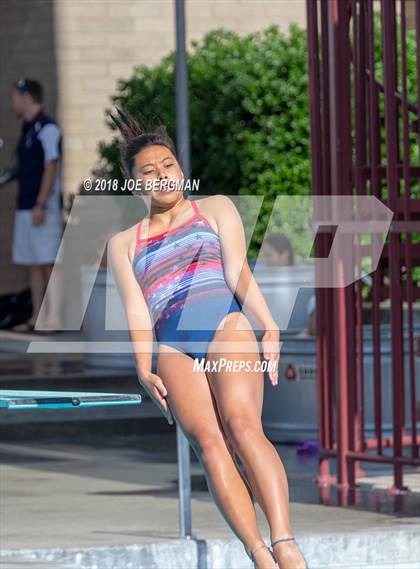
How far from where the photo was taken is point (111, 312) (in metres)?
11.5

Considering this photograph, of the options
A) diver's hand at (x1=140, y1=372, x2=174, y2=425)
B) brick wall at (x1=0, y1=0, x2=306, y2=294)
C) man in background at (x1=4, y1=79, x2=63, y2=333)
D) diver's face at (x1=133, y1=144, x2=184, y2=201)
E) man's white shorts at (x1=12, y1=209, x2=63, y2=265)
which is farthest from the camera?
brick wall at (x1=0, y1=0, x2=306, y2=294)

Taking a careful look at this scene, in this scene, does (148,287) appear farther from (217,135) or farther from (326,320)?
(217,135)

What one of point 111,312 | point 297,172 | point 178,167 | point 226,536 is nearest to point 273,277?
point 111,312

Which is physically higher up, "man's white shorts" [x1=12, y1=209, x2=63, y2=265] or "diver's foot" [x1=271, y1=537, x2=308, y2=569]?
"man's white shorts" [x1=12, y1=209, x2=63, y2=265]

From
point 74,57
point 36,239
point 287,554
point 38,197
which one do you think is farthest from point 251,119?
point 287,554

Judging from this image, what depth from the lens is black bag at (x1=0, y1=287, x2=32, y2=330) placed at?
14.2 meters

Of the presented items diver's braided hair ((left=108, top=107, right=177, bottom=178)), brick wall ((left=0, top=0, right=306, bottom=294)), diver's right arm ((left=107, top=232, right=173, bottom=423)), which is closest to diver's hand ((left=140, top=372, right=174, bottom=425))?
diver's right arm ((left=107, top=232, right=173, bottom=423))

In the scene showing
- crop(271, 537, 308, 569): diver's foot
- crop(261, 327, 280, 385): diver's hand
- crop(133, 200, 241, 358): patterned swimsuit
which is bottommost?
crop(271, 537, 308, 569): diver's foot

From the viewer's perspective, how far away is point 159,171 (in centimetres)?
537

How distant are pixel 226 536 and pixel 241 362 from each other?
1.97 meters

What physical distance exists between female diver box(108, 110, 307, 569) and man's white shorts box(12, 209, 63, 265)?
26.7ft

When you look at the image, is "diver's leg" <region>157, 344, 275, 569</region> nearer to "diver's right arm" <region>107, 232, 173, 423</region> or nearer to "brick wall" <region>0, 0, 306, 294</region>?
"diver's right arm" <region>107, 232, 173, 423</region>

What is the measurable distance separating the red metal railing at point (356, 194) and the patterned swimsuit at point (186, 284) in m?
2.75

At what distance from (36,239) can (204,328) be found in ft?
28.0
